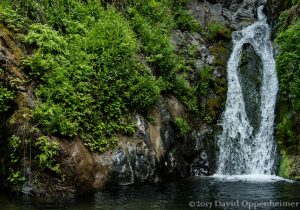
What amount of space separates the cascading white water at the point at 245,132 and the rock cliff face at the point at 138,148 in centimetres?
43

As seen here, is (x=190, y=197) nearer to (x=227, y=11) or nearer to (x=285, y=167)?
(x=285, y=167)

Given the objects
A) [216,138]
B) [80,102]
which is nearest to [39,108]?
[80,102]

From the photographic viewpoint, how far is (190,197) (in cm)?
984

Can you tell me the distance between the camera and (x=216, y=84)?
17031 millimetres

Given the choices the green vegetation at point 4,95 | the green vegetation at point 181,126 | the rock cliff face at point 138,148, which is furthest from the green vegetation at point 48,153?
the green vegetation at point 181,126

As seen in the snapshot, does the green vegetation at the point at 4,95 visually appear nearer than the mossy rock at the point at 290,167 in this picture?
Yes

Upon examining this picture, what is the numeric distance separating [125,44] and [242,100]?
6649mm

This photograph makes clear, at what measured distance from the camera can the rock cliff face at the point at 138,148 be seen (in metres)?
9.98

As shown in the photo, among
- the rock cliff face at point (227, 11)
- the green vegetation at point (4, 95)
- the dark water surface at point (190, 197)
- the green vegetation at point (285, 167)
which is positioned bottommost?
the dark water surface at point (190, 197)

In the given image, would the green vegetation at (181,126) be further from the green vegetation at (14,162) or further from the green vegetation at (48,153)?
the green vegetation at (14,162)

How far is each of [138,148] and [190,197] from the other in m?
2.84

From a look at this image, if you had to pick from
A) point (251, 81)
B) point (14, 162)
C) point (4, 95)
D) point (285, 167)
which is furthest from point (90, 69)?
point (251, 81)

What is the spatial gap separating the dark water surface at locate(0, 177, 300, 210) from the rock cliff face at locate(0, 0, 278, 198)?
57 cm

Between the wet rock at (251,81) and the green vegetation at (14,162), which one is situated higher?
the wet rock at (251,81)
